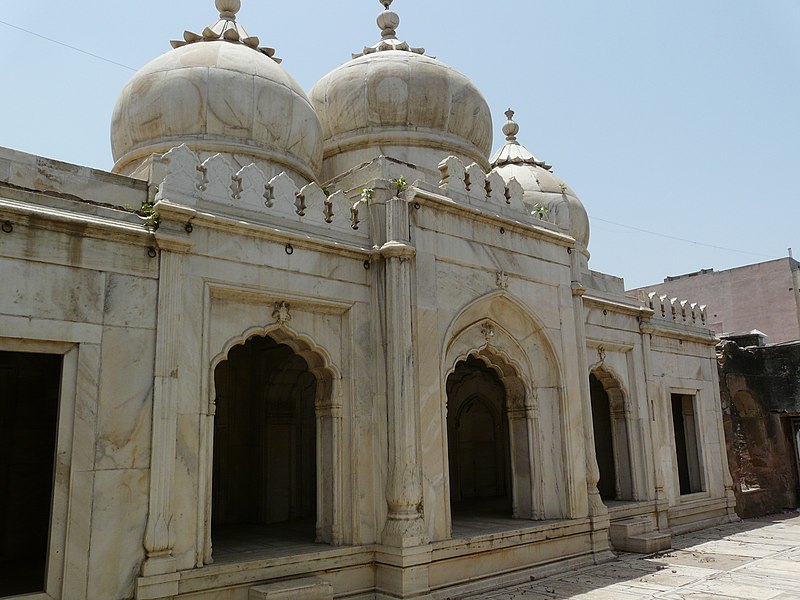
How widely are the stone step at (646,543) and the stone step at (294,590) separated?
6.28m

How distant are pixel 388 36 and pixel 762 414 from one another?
13.6 m

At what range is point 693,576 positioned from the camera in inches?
390

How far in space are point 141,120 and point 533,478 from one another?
824cm

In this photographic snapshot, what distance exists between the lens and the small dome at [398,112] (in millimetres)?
12773

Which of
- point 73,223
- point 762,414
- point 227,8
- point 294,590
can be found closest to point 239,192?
point 73,223

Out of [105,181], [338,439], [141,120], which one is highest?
[141,120]

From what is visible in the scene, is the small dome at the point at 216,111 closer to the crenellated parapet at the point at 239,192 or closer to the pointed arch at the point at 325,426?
the crenellated parapet at the point at 239,192

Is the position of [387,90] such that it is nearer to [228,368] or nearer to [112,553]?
[228,368]

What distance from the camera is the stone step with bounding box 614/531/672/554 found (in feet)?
37.9

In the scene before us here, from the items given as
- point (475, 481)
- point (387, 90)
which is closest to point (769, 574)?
point (475, 481)

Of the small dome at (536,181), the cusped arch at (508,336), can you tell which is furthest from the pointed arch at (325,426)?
the small dome at (536,181)

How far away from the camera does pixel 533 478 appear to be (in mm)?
10703

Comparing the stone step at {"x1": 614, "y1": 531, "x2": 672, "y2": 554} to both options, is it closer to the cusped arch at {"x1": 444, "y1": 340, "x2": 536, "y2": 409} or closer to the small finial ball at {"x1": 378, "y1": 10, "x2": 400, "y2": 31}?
the cusped arch at {"x1": 444, "y1": 340, "x2": 536, "y2": 409}

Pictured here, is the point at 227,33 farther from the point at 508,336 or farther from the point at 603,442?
the point at 603,442
